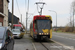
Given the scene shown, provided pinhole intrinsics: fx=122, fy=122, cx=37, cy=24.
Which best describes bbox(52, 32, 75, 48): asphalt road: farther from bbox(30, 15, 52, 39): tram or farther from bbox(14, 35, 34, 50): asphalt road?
bbox(14, 35, 34, 50): asphalt road

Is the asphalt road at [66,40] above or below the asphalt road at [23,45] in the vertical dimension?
below

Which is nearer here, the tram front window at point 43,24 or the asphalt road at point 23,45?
the asphalt road at point 23,45

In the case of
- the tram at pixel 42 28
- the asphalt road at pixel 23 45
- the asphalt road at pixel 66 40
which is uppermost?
the tram at pixel 42 28

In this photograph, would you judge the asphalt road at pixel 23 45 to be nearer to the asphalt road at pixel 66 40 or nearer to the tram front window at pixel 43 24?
the tram front window at pixel 43 24

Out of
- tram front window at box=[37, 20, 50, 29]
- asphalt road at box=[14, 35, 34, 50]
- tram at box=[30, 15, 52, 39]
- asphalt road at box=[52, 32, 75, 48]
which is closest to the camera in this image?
asphalt road at box=[14, 35, 34, 50]

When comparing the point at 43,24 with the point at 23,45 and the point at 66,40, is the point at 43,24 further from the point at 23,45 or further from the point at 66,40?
the point at 66,40

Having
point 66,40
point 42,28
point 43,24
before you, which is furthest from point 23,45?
point 66,40

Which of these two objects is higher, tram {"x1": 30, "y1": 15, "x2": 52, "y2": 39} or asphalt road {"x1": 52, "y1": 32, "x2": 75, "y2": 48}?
tram {"x1": 30, "y1": 15, "x2": 52, "y2": 39}

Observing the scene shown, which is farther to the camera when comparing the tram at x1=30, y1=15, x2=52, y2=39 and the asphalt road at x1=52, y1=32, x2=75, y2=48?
the tram at x1=30, y1=15, x2=52, y2=39

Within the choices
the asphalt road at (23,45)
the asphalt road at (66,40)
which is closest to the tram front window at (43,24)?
the asphalt road at (23,45)

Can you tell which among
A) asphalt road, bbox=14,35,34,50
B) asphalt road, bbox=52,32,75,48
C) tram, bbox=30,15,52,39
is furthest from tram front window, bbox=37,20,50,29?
asphalt road, bbox=52,32,75,48

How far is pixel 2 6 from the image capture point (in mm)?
22000

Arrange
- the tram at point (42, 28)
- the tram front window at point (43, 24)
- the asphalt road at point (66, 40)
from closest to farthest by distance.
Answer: the asphalt road at point (66, 40) → the tram at point (42, 28) → the tram front window at point (43, 24)

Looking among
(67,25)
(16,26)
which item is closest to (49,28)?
(16,26)
